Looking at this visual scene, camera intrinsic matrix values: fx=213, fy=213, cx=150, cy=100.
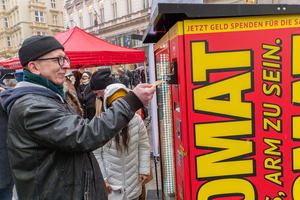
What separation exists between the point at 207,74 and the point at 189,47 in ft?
0.72

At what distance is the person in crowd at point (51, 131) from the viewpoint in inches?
41.9

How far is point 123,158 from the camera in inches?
79.7

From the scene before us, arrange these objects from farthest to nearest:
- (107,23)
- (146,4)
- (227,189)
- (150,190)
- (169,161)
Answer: (107,23) < (146,4) < (150,190) < (169,161) < (227,189)

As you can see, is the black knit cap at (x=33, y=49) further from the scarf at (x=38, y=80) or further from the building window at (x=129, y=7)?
the building window at (x=129, y=7)

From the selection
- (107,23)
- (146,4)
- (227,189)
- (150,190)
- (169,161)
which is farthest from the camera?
(107,23)

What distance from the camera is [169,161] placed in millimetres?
2176

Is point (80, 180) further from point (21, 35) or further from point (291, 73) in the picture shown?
point (21, 35)

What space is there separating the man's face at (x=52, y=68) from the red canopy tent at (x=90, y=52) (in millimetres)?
3269

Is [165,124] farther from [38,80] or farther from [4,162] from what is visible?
[4,162]

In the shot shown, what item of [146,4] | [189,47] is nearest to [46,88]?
[189,47]

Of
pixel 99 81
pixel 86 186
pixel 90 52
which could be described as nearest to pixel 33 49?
pixel 86 186

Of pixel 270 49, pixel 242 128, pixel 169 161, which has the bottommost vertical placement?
pixel 169 161

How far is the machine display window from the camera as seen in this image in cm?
198

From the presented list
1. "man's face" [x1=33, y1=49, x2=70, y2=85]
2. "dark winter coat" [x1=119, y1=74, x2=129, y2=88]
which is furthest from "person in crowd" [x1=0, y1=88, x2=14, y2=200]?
"dark winter coat" [x1=119, y1=74, x2=129, y2=88]
